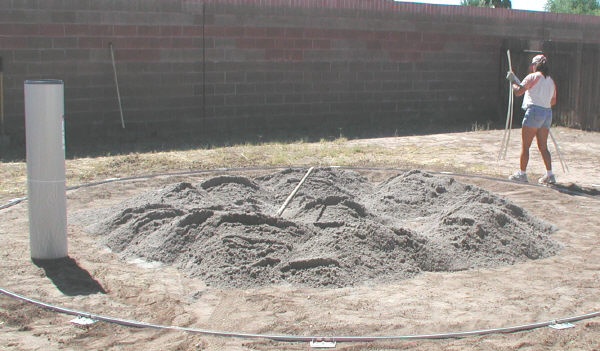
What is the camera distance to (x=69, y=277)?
19.9ft

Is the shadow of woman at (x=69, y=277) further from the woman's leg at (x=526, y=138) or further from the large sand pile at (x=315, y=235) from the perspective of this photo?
the woman's leg at (x=526, y=138)

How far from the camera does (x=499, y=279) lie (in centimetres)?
625

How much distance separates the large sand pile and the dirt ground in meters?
0.19

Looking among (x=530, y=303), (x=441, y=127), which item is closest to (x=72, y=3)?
(x=441, y=127)

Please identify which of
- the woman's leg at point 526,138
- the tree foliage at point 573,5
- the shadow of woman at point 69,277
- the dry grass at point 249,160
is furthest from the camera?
the tree foliage at point 573,5

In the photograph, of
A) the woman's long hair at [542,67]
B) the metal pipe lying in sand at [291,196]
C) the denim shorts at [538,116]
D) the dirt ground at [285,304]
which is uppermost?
the woman's long hair at [542,67]

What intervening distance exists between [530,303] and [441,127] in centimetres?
1215

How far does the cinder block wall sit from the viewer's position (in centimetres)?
1309

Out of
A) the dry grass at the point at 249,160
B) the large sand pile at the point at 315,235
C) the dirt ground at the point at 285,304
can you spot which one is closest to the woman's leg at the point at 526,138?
Result: the dry grass at the point at 249,160

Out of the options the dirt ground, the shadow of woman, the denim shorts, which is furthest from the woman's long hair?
the shadow of woman

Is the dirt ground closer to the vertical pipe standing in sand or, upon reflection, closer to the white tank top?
the vertical pipe standing in sand

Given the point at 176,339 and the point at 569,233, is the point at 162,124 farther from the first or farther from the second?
the point at 176,339

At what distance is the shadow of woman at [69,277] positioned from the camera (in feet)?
18.9

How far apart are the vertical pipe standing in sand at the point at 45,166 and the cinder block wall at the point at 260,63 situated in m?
6.86
